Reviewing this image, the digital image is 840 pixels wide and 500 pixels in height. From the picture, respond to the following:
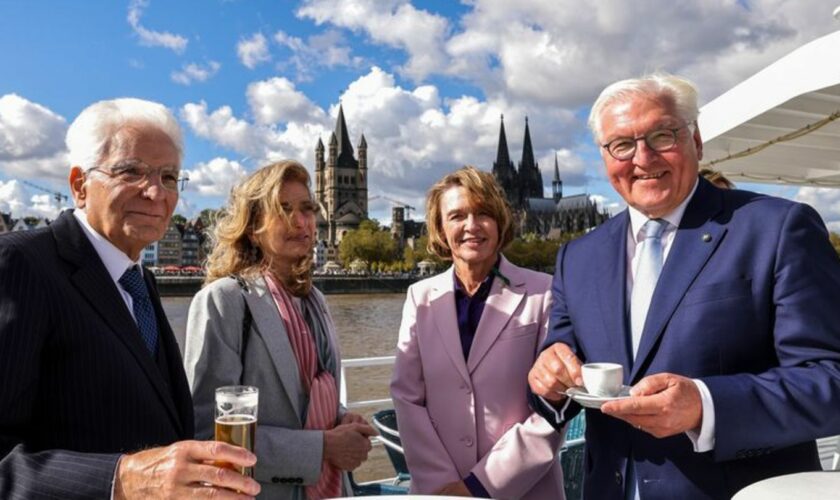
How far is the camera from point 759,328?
5.11 feet

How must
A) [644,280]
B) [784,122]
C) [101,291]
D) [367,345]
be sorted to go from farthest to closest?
[367,345] → [784,122] → [644,280] → [101,291]

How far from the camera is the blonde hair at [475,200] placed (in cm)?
241

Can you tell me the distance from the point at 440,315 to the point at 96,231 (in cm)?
121

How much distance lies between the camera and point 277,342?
7.09 feet

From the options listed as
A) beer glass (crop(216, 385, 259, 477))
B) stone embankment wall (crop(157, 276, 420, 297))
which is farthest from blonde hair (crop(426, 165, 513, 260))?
stone embankment wall (crop(157, 276, 420, 297))

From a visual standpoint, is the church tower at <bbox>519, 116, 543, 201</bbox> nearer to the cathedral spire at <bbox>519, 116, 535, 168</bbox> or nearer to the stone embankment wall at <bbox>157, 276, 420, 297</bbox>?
the cathedral spire at <bbox>519, 116, 535, 168</bbox>

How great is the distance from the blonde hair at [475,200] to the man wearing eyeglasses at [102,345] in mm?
1022

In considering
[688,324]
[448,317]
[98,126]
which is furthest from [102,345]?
[688,324]

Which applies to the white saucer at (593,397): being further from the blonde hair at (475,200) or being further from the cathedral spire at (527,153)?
the cathedral spire at (527,153)

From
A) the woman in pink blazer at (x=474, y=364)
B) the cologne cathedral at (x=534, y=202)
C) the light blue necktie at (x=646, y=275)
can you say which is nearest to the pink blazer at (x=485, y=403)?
the woman in pink blazer at (x=474, y=364)

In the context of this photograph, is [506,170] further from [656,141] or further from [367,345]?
[656,141]

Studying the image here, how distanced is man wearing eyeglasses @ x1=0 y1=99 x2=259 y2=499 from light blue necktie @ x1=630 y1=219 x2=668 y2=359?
1.08 m

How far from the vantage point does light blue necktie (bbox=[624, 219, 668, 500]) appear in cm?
170

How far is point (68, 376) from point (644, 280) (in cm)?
141
